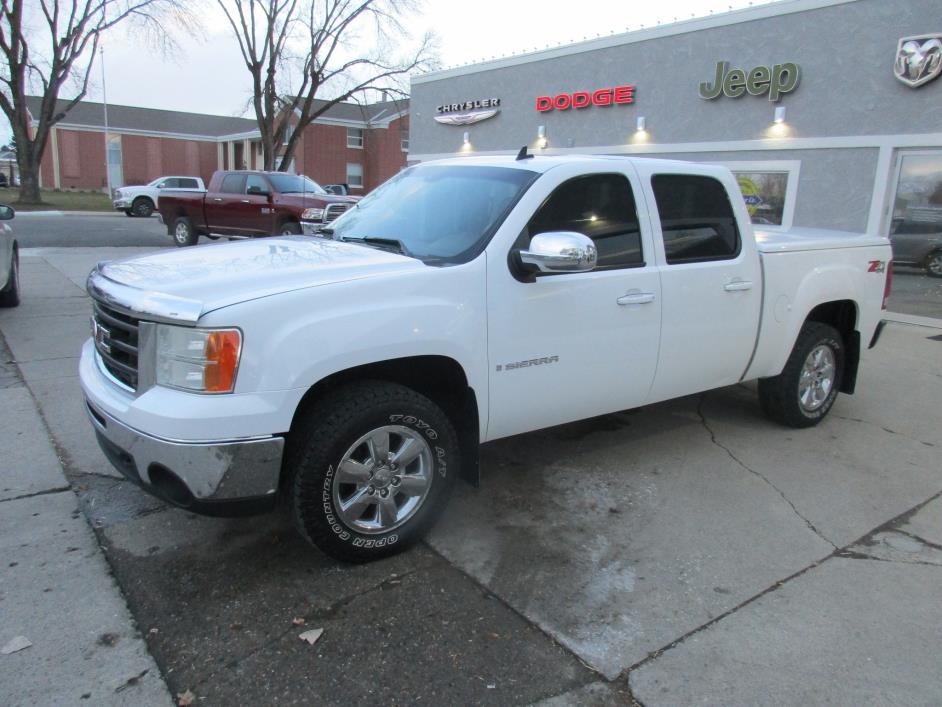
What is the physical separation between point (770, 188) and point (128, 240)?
15.5m

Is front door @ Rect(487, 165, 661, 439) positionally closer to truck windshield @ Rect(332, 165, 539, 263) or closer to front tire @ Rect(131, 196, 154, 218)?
truck windshield @ Rect(332, 165, 539, 263)

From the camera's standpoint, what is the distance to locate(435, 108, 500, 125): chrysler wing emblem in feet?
57.5

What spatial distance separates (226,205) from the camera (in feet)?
53.0

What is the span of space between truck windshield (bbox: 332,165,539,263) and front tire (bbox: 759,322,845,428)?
8.90 ft

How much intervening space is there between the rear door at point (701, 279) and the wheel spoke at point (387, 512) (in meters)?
1.87

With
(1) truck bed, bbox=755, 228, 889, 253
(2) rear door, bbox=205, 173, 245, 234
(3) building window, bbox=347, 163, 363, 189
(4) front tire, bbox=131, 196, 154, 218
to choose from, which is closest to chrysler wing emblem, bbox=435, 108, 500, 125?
(2) rear door, bbox=205, 173, 245, 234

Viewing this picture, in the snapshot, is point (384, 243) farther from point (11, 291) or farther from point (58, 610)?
point (11, 291)

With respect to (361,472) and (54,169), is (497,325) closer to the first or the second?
(361,472)

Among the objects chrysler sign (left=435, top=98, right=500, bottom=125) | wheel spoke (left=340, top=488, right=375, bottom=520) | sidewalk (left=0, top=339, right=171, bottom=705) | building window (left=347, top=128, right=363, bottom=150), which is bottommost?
sidewalk (left=0, top=339, right=171, bottom=705)

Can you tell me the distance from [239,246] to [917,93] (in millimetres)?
10155

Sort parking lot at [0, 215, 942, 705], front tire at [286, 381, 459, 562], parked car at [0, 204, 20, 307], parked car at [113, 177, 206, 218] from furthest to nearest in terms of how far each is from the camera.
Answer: parked car at [113, 177, 206, 218] → parked car at [0, 204, 20, 307] → front tire at [286, 381, 459, 562] → parking lot at [0, 215, 942, 705]

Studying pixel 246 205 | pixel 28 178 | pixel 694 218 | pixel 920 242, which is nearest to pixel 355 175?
pixel 28 178

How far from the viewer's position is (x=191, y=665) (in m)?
2.63

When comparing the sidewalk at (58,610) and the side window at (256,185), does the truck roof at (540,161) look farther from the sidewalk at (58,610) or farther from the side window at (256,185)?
the side window at (256,185)
